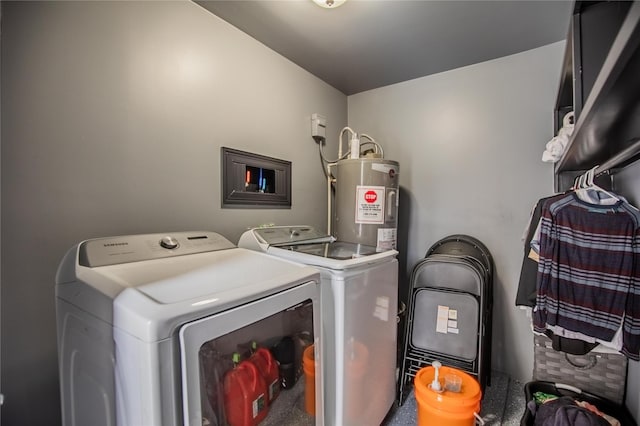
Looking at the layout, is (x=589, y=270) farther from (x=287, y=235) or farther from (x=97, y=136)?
(x=97, y=136)

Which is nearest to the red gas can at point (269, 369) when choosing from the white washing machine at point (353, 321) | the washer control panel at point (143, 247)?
the white washing machine at point (353, 321)

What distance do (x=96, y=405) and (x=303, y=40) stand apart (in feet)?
6.75

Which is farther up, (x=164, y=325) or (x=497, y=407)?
(x=164, y=325)

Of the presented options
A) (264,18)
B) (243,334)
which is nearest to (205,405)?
(243,334)

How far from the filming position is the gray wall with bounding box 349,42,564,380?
1.96 m

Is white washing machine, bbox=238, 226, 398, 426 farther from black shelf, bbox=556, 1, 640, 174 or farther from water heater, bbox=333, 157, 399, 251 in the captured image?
black shelf, bbox=556, 1, 640, 174

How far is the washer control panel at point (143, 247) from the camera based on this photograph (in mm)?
927

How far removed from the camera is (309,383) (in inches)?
46.3

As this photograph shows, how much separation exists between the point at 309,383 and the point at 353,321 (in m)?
0.31

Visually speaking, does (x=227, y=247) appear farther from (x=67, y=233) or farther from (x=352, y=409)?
(x=352, y=409)

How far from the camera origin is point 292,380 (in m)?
1.12

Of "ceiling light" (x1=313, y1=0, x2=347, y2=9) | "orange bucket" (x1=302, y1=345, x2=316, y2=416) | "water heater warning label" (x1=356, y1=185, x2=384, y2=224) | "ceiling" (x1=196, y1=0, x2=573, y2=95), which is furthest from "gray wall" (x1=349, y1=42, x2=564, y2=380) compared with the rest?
"orange bucket" (x1=302, y1=345, x2=316, y2=416)

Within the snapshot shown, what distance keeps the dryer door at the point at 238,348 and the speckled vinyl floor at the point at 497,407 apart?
82 centimetres

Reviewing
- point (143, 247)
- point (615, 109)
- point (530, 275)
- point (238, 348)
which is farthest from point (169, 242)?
point (530, 275)
